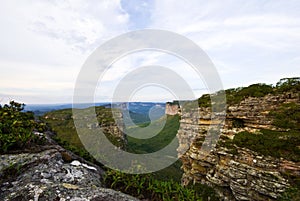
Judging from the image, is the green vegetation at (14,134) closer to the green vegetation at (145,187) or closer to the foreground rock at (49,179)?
the foreground rock at (49,179)

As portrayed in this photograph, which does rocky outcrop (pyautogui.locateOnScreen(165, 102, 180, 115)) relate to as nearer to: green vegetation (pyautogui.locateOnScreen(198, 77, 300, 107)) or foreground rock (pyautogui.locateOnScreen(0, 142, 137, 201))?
green vegetation (pyautogui.locateOnScreen(198, 77, 300, 107))

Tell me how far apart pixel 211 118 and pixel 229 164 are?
8841 mm

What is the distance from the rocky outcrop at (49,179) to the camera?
6664 millimetres

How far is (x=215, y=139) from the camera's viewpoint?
3209 cm

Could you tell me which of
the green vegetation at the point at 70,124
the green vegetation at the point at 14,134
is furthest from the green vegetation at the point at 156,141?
the green vegetation at the point at 14,134

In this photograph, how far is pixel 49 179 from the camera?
7.81 meters

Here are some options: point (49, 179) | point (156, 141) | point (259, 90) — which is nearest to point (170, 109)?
point (156, 141)

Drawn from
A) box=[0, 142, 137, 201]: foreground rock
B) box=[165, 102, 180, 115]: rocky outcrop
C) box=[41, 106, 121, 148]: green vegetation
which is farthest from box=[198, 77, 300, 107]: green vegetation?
box=[165, 102, 180, 115]: rocky outcrop

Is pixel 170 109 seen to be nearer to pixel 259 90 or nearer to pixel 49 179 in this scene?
pixel 259 90

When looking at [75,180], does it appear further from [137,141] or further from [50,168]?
[137,141]

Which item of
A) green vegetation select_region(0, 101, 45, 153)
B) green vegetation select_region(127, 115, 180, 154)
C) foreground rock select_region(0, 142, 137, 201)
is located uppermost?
green vegetation select_region(0, 101, 45, 153)

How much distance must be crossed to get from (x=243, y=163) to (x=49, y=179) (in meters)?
24.5

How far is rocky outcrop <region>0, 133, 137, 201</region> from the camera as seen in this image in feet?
21.9

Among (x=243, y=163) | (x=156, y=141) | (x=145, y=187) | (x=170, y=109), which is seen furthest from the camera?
(x=170, y=109)
